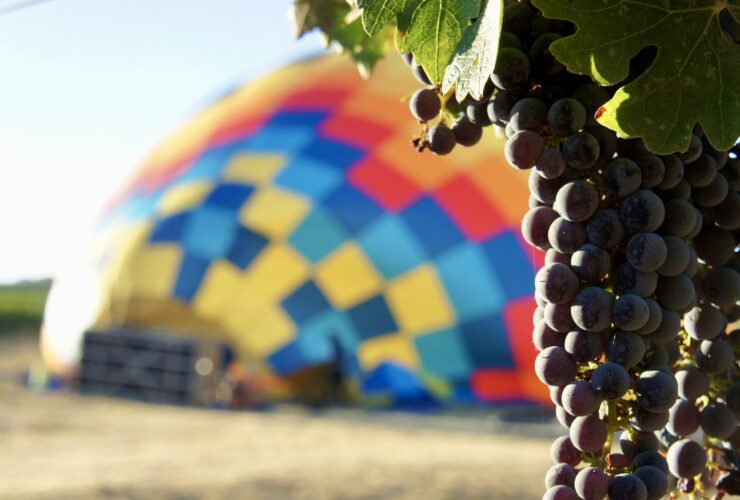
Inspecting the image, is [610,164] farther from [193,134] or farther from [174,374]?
[193,134]

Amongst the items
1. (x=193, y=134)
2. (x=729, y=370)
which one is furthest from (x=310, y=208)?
(x=729, y=370)

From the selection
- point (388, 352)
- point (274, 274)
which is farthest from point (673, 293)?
point (274, 274)

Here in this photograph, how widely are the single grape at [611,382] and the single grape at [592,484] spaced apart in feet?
0.21

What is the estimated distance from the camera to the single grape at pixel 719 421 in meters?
0.90

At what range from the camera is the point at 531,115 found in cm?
88

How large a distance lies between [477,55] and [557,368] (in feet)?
0.91

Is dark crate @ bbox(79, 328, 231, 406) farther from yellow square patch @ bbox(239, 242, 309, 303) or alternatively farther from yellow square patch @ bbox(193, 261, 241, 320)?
yellow square patch @ bbox(239, 242, 309, 303)

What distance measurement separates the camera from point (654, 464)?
0.83 metres

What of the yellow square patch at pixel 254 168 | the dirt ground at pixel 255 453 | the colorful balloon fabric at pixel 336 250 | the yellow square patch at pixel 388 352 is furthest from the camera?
the yellow square patch at pixel 254 168

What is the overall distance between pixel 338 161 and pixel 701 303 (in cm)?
824

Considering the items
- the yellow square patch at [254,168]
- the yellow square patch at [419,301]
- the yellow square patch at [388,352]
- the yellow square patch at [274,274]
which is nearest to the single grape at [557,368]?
the yellow square patch at [419,301]

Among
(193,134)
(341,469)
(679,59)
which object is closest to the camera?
(679,59)

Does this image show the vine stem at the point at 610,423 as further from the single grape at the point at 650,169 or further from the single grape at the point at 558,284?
the single grape at the point at 650,169

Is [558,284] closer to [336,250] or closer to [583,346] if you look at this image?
[583,346]
